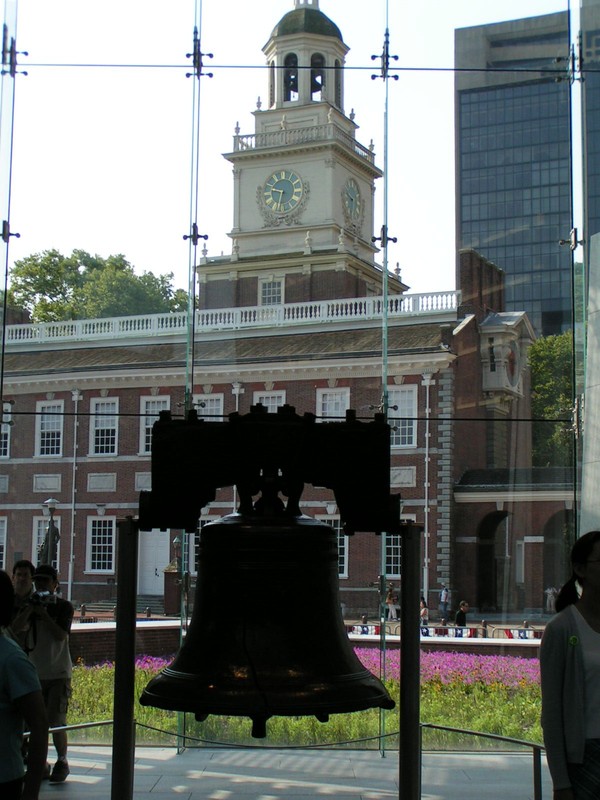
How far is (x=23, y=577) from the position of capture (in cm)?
591

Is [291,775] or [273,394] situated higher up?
[273,394]

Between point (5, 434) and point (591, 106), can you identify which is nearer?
point (591, 106)

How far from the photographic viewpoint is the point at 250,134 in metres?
10.4

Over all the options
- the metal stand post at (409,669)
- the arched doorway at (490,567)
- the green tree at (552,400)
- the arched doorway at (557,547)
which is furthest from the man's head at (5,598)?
the arched doorway at (490,567)

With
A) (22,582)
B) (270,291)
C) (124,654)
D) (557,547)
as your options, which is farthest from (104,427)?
(124,654)

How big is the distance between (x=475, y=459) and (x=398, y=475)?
0.87m

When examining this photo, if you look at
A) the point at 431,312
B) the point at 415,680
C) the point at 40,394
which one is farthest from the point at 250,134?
the point at 415,680

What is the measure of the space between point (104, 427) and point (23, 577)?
468 centimetres

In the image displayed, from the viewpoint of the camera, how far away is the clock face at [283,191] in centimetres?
1083

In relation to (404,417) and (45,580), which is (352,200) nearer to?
(404,417)

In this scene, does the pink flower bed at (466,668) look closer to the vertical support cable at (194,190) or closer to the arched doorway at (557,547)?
the arched doorway at (557,547)

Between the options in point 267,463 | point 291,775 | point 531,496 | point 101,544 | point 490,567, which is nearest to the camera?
point 267,463

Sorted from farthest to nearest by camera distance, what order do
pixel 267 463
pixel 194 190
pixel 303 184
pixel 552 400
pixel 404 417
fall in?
pixel 303 184
pixel 404 417
pixel 194 190
pixel 552 400
pixel 267 463

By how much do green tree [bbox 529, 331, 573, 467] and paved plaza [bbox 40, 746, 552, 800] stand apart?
250 centimetres
